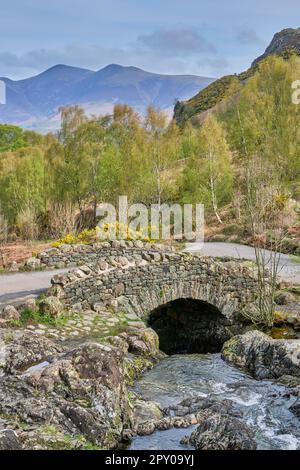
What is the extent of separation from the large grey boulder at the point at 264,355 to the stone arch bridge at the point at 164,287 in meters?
1.99

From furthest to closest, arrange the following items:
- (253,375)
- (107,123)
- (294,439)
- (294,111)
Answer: (107,123) → (294,111) → (253,375) → (294,439)

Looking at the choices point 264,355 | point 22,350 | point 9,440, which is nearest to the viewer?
point 9,440

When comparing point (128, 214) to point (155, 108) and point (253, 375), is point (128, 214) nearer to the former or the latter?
point (155, 108)

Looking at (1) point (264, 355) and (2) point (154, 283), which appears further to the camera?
(2) point (154, 283)

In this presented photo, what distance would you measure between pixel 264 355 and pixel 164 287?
3.89m

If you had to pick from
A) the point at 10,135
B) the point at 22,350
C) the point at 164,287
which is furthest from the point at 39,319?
the point at 10,135

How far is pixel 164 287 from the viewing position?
54.7ft

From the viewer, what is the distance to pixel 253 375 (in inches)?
533

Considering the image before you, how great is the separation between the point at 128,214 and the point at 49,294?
22.8 m

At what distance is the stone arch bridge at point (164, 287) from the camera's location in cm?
1543

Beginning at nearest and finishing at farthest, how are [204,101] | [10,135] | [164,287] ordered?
[164,287] → [10,135] → [204,101]

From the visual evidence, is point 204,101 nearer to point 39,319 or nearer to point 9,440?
point 39,319

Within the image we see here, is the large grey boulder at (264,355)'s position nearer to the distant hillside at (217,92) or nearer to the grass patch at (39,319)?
the grass patch at (39,319)
